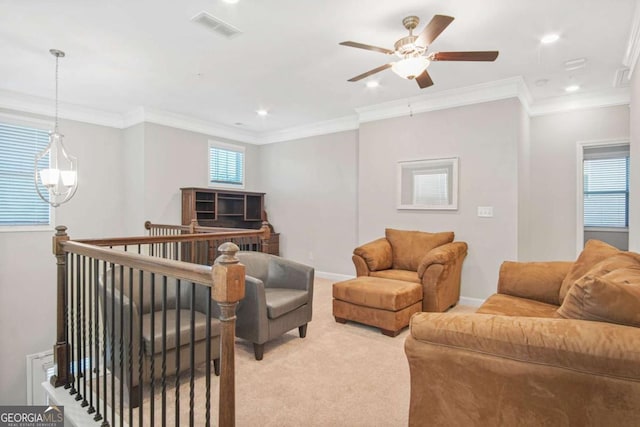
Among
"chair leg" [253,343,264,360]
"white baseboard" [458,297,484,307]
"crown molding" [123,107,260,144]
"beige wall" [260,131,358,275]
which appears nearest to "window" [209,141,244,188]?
"crown molding" [123,107,260,144]

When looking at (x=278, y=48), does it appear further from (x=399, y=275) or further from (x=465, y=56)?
(x=399, y=275)

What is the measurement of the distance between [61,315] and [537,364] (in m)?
2.78

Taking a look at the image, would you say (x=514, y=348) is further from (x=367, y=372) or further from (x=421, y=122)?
(x=421, y=122)

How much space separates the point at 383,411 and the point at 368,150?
370 centimetres

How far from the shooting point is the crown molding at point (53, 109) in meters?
4.37

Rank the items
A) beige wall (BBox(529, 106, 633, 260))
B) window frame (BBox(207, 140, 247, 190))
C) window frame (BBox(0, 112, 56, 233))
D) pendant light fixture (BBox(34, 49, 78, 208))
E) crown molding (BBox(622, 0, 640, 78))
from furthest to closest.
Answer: window frame (BBox(207, 140, 247, 190)) → pendant light fixture (BBox(34, 49, 78, 208)) → window frame (BBox(0, 112, 56, 233)) → beige wall (BBox(529, 106, 633, 260)) → crown molding (BBox(622, 0, 640, 78))

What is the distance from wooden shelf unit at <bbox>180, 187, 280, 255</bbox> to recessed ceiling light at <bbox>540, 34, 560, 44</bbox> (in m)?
4.58

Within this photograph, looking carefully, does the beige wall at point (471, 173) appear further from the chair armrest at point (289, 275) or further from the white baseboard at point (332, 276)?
the chair armrest at point (289, 275)

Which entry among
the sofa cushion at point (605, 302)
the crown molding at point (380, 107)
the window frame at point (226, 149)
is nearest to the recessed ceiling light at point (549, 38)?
the crown molding at point (380, 107)

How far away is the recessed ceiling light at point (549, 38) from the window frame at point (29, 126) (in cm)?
596

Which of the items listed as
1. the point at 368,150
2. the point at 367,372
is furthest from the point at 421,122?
the point at 367,372

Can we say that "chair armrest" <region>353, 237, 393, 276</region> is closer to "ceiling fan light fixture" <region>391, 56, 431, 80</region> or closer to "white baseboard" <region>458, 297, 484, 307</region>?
"white baseboard" <region>458, 297, 484, 307</region>

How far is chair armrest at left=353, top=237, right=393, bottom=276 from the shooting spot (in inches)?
153

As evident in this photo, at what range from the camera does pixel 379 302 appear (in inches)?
124
